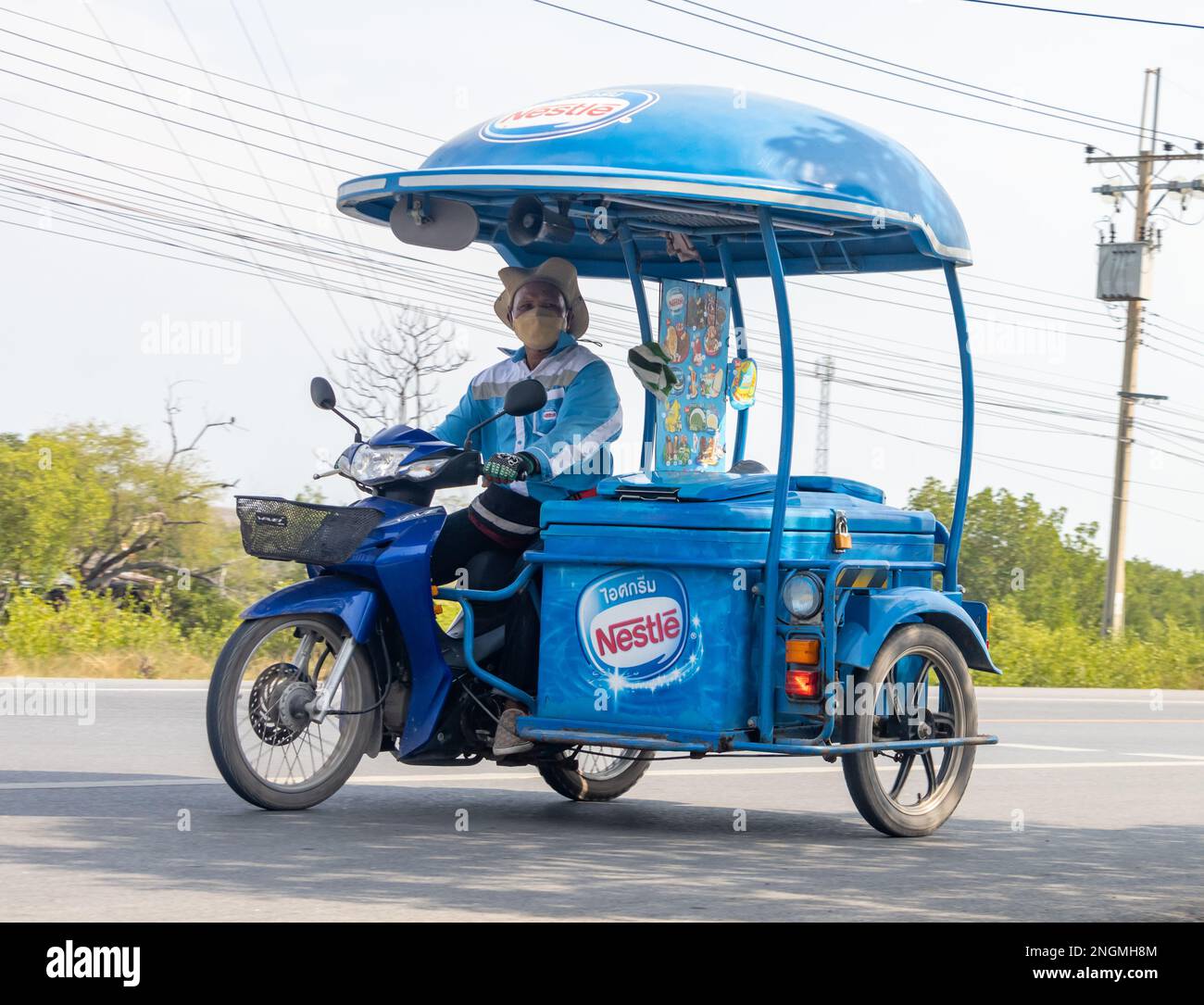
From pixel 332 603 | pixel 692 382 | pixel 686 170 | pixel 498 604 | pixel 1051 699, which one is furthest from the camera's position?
pixel 1051 699

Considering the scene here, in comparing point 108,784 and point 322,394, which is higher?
point 322,394

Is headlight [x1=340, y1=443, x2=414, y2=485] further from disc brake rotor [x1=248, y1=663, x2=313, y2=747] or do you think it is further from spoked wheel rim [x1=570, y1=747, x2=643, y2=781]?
spoked wheel rim [x1=570, y1=747, x2=643, y2=781]

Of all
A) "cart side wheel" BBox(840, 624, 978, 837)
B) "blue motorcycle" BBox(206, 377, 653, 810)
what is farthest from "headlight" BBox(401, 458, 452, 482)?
"cart side wheel" BBox(840, 624, 978, 837)

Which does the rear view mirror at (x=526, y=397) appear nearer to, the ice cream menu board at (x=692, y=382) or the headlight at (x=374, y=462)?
the headlight at (x=374, y=462)

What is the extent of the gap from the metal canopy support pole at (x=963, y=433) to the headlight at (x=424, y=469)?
2.42 metres

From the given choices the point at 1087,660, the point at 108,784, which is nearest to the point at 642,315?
the point at 108,784

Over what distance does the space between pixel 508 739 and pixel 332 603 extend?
35.8 inches

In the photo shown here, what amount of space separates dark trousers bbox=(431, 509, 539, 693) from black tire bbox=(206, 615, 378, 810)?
542mm

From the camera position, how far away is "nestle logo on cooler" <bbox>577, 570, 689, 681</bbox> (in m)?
7.10

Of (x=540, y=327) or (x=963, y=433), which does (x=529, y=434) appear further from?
(x=963, y=433)

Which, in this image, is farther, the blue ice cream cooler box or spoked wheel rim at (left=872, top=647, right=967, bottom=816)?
spoked wheel rim at (left=872, top=647, right=967, bottom=816)

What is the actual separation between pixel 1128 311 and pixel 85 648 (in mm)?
23993

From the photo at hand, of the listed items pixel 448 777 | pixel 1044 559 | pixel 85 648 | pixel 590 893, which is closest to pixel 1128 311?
pixel 1044 559

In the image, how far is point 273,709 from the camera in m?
6.96
